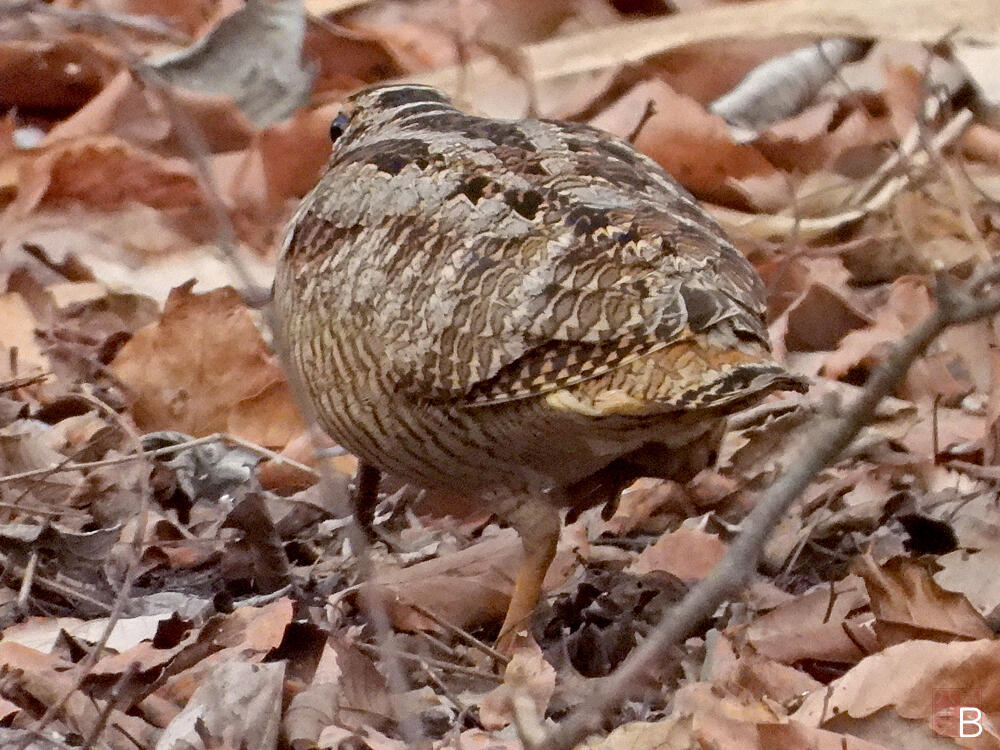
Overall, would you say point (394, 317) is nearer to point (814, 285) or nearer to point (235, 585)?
point (235, 585)

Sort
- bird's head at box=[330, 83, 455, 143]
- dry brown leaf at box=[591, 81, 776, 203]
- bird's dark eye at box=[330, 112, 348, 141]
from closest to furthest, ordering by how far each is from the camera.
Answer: bird's head at box=[330, 83, 455, 143], bird's dark eye at box=[330, 112, 348, 141], dry brown leaf at box=[591, 81, 776, 203]

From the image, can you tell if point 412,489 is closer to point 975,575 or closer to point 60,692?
point 60,692

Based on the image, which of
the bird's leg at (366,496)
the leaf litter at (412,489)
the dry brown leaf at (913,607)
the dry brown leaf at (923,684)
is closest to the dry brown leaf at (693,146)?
the leaf litter at (412,489)

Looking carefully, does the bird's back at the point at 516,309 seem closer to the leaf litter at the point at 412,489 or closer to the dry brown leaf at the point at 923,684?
the leaf litter at the point at 412,489

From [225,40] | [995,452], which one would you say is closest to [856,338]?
[995,452]

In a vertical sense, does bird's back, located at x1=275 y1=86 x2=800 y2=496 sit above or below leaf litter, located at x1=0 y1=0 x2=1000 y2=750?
above

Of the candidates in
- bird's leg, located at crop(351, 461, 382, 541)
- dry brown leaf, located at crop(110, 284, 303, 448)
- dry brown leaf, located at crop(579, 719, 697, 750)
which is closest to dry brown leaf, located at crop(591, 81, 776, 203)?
dry brown leaf, located at crop(110, 284, 303, 448)

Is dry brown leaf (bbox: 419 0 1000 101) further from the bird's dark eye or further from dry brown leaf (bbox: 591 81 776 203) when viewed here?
the bird's dark eye
